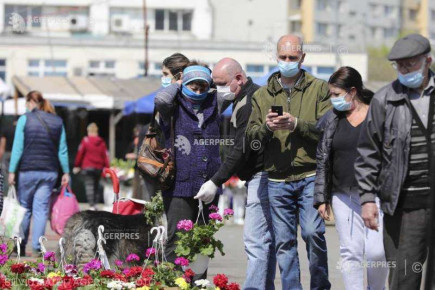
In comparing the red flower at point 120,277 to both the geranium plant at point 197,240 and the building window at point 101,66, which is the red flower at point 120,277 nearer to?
the geranium plant at point 197,240

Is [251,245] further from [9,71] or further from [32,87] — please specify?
[9,71]

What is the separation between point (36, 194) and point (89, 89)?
21773mm

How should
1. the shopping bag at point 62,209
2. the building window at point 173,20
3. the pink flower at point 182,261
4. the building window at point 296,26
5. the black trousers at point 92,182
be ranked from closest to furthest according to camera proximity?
the pink flower at point 182,261 → the shopping bag at point 62,209 → the black trousers at point 92,182 → the building window at point 173,20 → the building window at point 296,26

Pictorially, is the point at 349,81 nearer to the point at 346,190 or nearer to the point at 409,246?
the point at 346,190

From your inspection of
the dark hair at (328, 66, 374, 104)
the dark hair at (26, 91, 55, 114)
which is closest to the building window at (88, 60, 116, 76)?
the dark hair at (26, 91, 55, 114)

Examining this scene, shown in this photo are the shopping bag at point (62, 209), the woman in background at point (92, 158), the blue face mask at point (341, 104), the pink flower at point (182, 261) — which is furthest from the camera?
the woman in background at point (92, 158)

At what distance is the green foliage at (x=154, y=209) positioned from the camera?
31.6ft

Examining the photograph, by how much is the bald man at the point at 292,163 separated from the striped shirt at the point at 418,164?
1.97m

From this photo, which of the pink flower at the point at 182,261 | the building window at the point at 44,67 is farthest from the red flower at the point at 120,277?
the building window at the point at 44,67

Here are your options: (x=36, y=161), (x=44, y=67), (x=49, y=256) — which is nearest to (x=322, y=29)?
(x=44, y=67)

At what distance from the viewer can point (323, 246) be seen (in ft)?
30.5

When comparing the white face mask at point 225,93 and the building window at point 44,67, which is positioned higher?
the white face mask at point 225,93

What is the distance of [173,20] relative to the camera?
93188 mm

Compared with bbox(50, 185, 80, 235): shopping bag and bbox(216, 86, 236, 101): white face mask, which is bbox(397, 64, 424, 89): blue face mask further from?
bbox(50, 185, 80, 235): shopping bag
